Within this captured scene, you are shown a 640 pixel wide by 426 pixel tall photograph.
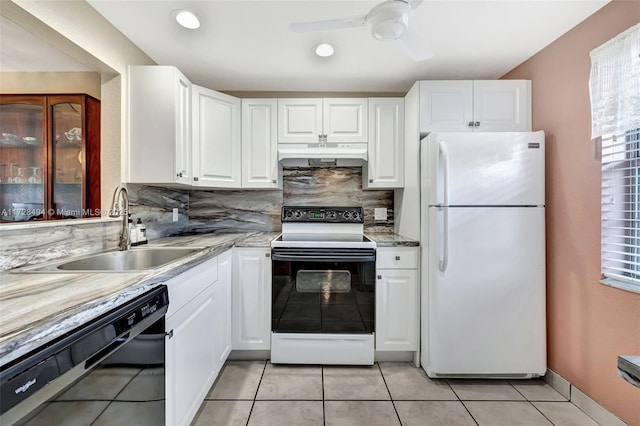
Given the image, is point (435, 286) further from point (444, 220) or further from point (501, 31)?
point (501, 31)

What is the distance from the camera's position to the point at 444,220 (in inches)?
71.8

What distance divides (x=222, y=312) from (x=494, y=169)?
2.06 m

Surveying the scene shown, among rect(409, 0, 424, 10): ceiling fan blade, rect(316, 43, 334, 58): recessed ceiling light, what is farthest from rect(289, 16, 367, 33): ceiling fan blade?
rect(316, 43, 334, 58): recessed ceiling light

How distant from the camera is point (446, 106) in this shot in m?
2.12

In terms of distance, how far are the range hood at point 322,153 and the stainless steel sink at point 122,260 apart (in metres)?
1.11

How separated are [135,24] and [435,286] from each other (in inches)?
99.6

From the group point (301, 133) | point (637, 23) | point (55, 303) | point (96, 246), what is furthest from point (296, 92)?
point (55, 303)

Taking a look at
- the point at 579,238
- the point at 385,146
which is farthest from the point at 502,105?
the point at 579,238

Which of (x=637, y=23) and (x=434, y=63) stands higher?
(x=434, y=63)

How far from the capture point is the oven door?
2023mm

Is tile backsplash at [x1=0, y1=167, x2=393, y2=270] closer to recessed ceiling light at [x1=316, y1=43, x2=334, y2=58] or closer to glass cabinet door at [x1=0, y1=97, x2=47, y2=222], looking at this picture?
glass cabinet door at [x1=0, y1=97, x2=47, y2=222]

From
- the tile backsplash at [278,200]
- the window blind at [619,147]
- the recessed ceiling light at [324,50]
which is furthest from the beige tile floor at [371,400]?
the recessed ceiling light at [324,50]

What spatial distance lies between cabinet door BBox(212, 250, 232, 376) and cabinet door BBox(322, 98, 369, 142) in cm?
133

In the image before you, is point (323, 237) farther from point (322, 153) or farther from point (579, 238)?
point (579, 238)
